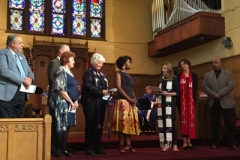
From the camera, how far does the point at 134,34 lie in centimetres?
1050

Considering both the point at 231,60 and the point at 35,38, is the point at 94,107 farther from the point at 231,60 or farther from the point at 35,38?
the point at 35,38

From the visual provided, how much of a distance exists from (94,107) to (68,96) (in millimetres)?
429

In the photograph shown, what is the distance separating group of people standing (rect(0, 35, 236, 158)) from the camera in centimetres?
341

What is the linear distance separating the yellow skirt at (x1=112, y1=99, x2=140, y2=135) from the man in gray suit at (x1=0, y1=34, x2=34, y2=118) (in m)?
1.23

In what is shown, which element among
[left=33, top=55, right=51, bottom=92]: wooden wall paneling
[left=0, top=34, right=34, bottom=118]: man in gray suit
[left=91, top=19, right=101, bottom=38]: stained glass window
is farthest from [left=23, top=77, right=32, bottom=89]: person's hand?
[left=91, top=19, right=101, bottom=38]: stained glass window

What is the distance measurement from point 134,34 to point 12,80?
749 centimetres

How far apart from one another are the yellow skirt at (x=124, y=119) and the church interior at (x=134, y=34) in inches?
76.9

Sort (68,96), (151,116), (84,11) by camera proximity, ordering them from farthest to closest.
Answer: (84,11)
(151,116)
(68,96)

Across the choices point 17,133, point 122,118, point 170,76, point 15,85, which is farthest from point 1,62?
point 170,76

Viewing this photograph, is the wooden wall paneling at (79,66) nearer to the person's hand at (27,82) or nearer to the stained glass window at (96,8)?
the stained glass window at (96,8)

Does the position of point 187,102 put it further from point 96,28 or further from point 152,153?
point 96,28

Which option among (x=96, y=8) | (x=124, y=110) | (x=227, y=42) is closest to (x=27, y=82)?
(x=124, y=110)

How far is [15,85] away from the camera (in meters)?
3.35

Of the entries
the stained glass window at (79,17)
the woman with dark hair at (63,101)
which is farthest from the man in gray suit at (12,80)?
the stained glass window at (79,17)
